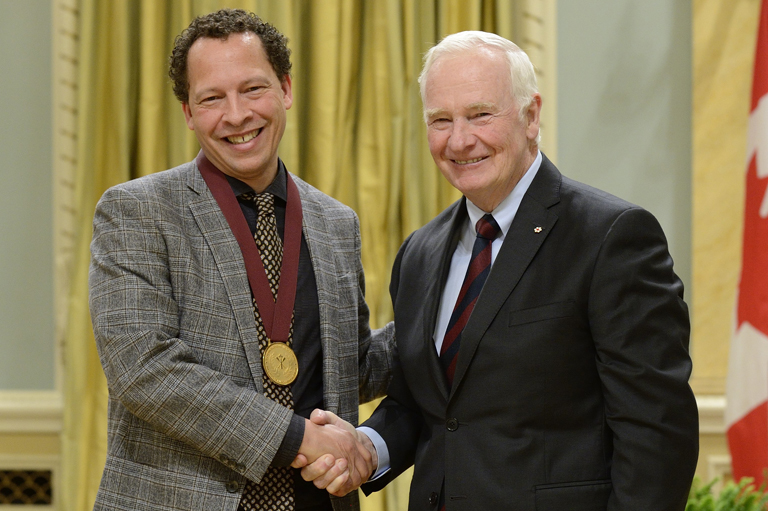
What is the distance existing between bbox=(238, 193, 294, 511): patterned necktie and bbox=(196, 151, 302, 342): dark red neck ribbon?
3 cm

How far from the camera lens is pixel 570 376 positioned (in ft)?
6.25

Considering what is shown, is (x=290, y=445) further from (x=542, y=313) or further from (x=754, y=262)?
(x=754, y=262)

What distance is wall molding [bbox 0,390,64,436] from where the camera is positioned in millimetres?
3768

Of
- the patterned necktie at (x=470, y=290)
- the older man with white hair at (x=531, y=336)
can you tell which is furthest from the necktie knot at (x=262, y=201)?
the patterned necktie at (x=470, y=290)

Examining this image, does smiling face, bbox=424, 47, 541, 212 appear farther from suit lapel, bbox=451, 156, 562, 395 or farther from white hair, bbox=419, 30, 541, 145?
suit lapel, bbox=451, 156, 562, 395

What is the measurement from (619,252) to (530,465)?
21.6 inches

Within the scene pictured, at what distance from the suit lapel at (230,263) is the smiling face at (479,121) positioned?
65cm

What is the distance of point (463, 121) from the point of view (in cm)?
206

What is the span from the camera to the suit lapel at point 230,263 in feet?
7.13

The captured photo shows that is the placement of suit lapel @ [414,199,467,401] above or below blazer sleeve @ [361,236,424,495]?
above

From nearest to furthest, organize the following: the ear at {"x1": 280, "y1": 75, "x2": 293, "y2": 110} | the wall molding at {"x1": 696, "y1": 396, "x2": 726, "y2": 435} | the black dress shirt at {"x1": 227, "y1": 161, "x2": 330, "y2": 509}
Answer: the black dress shirt at {"x1": 227, "y1": 161, "x2": 330, "y2": 509} → the ear at {"x1": 280, "y1": 75, "x2": 293, "y2": 110} → the wall molding at {"x1": 696, "y1": 396, "x2": 726, "y2": 435}

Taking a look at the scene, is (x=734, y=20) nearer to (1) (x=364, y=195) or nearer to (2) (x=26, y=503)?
(1) (x=364, y=195)

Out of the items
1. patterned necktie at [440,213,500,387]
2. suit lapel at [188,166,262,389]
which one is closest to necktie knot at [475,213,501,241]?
patterned necktie at [440,213,500,387]

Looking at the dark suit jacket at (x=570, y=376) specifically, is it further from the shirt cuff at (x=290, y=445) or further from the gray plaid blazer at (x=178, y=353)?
the gray plaid blazer at (x=178, y=353)
